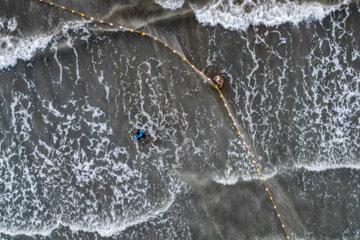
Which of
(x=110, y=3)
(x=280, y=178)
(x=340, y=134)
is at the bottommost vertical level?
(x=280, y=178)

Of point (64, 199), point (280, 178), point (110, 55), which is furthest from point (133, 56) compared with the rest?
point (280, 178)

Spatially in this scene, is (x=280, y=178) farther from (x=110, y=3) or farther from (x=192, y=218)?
(x=110, y=3)

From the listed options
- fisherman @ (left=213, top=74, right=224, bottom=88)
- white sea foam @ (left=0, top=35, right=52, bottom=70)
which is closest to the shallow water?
white sea foam @ (left=0, top=35, right=52, bottom=70)

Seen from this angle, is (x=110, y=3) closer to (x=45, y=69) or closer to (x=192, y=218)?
Answer: (x=45, y=69)

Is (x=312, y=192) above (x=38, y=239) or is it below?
below

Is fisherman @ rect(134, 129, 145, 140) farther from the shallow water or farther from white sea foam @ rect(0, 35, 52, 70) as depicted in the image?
white sea foam @ rect(0, 35, 52, 70)

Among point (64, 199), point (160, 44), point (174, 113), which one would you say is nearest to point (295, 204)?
point (174, 113)
